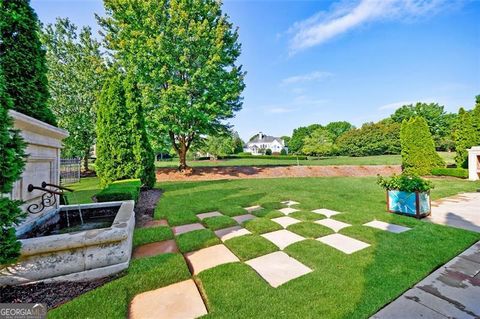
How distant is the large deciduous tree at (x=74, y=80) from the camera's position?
560 inches

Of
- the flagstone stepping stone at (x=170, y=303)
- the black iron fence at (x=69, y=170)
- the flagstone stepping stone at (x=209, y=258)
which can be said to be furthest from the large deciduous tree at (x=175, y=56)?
the flagstone stepping stone at (x=170, y=303)

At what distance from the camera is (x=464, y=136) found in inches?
492

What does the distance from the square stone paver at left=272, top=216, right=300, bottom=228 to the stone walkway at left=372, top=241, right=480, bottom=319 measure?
7.59ft

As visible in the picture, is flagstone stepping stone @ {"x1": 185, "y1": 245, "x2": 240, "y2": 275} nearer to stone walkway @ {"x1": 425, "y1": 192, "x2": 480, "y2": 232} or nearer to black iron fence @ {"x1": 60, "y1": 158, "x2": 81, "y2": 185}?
stone walkway @ {"x1": 425, "y1": 192, "x2": 480, "y2": 232}

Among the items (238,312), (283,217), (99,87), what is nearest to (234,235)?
(283,217)

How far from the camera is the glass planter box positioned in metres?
4.80

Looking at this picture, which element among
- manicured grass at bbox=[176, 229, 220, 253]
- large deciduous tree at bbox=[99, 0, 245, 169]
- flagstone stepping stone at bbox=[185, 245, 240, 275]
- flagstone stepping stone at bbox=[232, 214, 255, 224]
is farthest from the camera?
large deciduous tree at bbox=[99, 0, 245, 169]

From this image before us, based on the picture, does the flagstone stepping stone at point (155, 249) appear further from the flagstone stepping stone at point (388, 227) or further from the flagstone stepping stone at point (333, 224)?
the flagstone stepping stone at point (388, 227)

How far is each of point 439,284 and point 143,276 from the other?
346 centimetres

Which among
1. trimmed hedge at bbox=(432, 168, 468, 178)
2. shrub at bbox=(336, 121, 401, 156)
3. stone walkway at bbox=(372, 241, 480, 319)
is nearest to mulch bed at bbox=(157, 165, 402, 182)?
trimmed hedge at bbox=(432, 168, 468, 178)

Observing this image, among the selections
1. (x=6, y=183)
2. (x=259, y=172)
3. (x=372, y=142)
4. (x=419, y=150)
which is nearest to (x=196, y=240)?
(x=6, y=183)

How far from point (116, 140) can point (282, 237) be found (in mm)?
7794

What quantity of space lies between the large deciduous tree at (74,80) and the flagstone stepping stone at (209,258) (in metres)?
15.4

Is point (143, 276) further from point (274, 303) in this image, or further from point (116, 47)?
point (116, 47)
